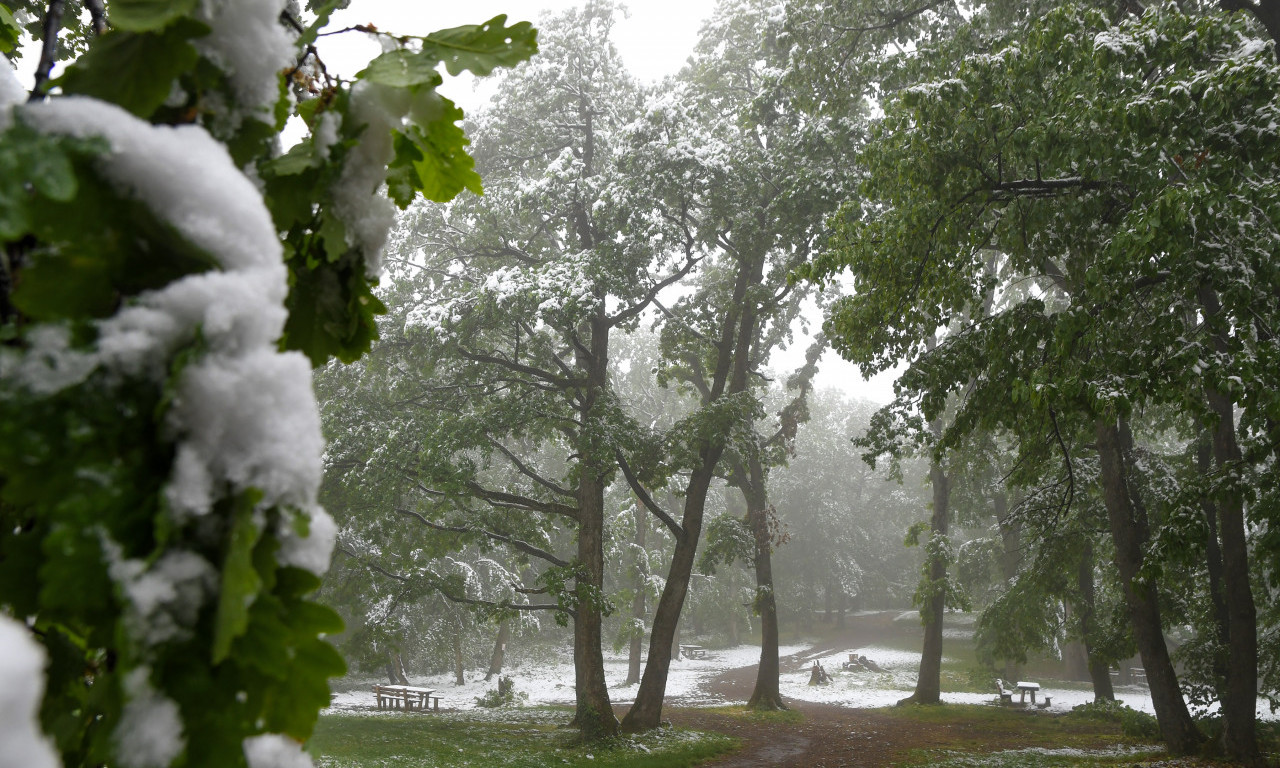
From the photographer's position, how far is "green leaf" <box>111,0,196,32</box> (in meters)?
0.67

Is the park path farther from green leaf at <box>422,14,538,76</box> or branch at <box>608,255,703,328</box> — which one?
green leaf at <box>422,14,538,76</box>

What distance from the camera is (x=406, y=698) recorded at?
21.0 m

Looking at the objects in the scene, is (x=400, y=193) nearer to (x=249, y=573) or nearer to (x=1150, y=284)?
(x=249, y=573)

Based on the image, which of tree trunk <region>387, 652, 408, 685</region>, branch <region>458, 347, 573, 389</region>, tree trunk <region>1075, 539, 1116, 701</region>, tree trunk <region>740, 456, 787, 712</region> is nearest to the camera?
branch <region>458, 347, 573, 389</region>

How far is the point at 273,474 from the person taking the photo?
597 millimetres

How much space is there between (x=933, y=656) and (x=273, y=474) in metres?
21.8

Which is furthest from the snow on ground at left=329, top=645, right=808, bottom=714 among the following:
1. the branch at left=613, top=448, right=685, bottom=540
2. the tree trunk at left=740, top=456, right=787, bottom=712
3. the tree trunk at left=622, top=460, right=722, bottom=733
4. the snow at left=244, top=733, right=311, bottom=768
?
the snow at left=244, top=733, right=311, bottom=768

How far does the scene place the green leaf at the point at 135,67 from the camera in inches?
27.4

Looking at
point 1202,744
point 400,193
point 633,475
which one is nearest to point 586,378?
point 633,475

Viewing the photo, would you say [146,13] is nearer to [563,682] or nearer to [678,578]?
[678,578]

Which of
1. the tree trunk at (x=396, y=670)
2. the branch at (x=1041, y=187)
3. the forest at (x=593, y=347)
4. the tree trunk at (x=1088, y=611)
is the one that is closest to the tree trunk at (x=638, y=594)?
the forest at (x=593, y=347)

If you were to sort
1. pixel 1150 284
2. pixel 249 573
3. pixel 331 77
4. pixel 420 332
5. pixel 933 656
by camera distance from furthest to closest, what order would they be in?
pixel 933 656
pixel 420 332
pixel 1150 284
pixel 331 77
pixel 249 573

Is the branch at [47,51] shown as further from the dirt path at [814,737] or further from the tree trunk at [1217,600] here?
the tree trunk at [1217,600]

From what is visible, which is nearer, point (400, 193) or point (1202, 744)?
point (400, 193)
